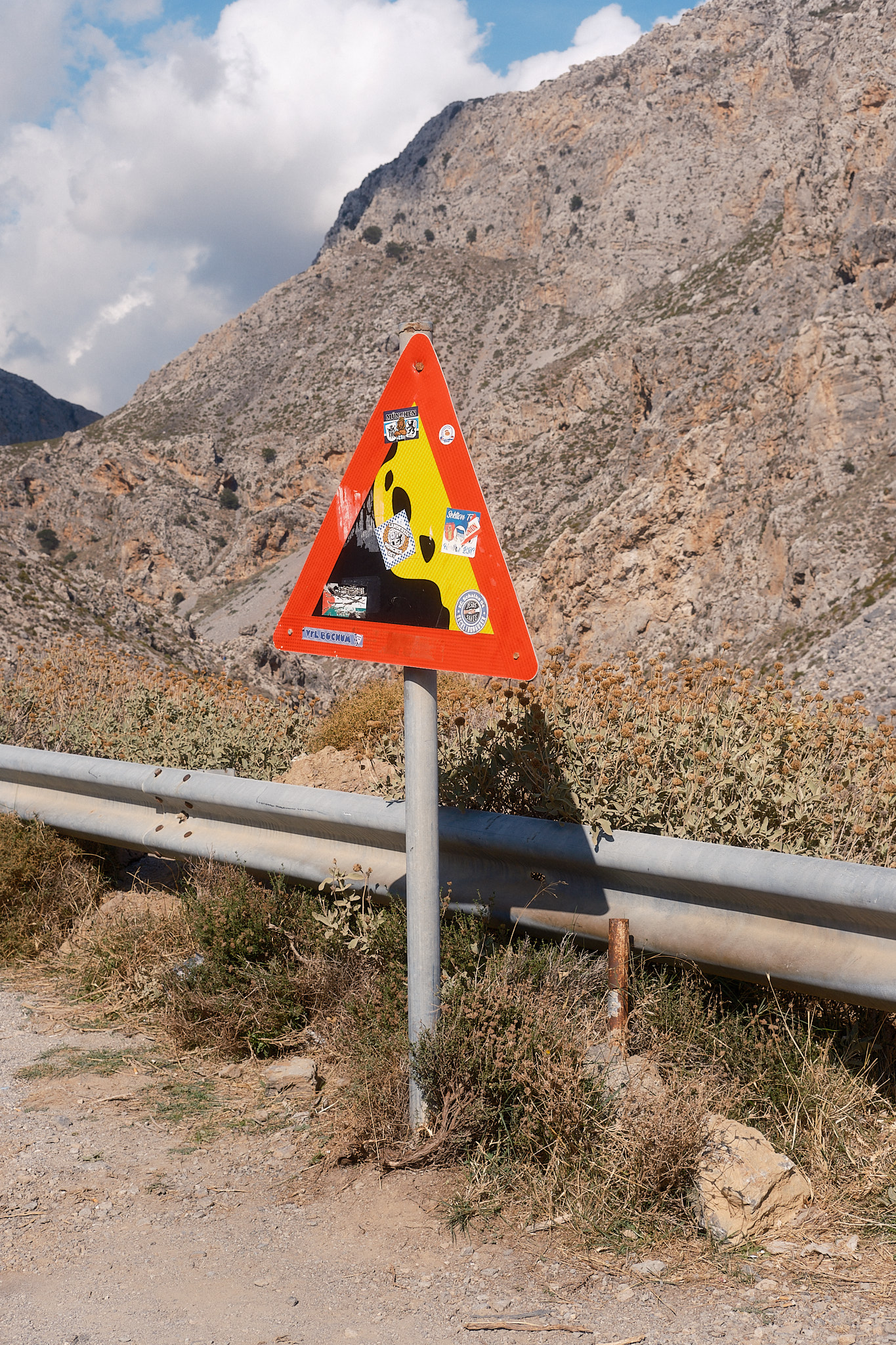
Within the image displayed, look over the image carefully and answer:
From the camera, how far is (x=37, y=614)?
1480 cm

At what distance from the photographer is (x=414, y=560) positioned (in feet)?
8.39

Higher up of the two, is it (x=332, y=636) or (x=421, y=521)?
(x=421, y=521)

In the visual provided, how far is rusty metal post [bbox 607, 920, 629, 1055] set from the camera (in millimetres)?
2641

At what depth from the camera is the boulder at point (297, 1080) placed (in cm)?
299

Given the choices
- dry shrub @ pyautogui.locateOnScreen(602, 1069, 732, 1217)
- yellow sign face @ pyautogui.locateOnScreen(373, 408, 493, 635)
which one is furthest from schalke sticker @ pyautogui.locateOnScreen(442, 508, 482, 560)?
dry shrub @ pyautogui.locateOnScreen(602, 1069, 732, 1217)

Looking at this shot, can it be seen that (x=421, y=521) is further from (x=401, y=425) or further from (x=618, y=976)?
(x=618, y=976)

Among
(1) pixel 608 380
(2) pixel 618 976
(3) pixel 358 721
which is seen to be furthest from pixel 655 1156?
(1) pixel 608 380

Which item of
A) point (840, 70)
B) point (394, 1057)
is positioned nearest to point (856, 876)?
point (394, 1057)

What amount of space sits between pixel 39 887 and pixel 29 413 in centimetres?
16085

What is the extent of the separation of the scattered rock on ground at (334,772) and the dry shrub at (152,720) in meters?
0.21

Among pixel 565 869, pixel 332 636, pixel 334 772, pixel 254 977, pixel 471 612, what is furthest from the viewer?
pixel 334 772

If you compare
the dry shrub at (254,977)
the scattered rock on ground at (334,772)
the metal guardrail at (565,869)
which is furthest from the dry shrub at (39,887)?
the dry shrub at (254,977)

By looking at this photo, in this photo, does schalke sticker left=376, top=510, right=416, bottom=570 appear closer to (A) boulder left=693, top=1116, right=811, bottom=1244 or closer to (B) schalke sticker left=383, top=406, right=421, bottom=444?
(B) schalke sticker left=383, top=406, right=421, bottom=444

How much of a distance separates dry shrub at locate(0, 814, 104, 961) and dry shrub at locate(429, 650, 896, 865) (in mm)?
2047
